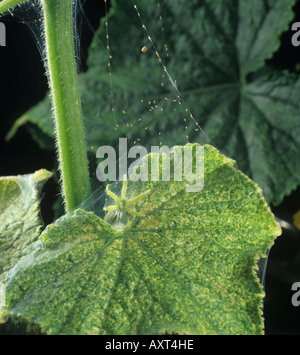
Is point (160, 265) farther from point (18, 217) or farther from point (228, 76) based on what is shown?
point (228, 76)

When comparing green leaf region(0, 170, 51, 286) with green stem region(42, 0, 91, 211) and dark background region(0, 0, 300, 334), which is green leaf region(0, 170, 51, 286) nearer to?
green stem region(42, 0, 91, 211)

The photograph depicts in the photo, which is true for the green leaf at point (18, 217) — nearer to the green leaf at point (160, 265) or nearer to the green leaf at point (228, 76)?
the green leaf at point (160, 265)

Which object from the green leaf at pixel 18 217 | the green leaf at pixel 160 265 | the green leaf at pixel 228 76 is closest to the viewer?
the green leaf at pixel 160 265

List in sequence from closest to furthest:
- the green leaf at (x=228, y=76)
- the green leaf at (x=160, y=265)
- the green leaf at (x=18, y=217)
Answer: the green leaf at (x=160, y=265)
the green leaf at (x=18, y=217)
the green leaf at (x=228, y=76)

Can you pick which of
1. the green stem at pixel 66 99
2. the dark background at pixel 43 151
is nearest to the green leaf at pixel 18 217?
the green stem at pixel 66 99

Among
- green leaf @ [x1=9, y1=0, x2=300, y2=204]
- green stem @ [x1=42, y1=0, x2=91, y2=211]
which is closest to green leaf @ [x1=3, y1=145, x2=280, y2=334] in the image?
green stem @ [x1=42, y1=0, x2=91, y2=211]

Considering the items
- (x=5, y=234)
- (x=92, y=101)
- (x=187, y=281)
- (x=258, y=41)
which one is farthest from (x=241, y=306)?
(x=258, y=41)

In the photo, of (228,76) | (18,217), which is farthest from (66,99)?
(228,76)
